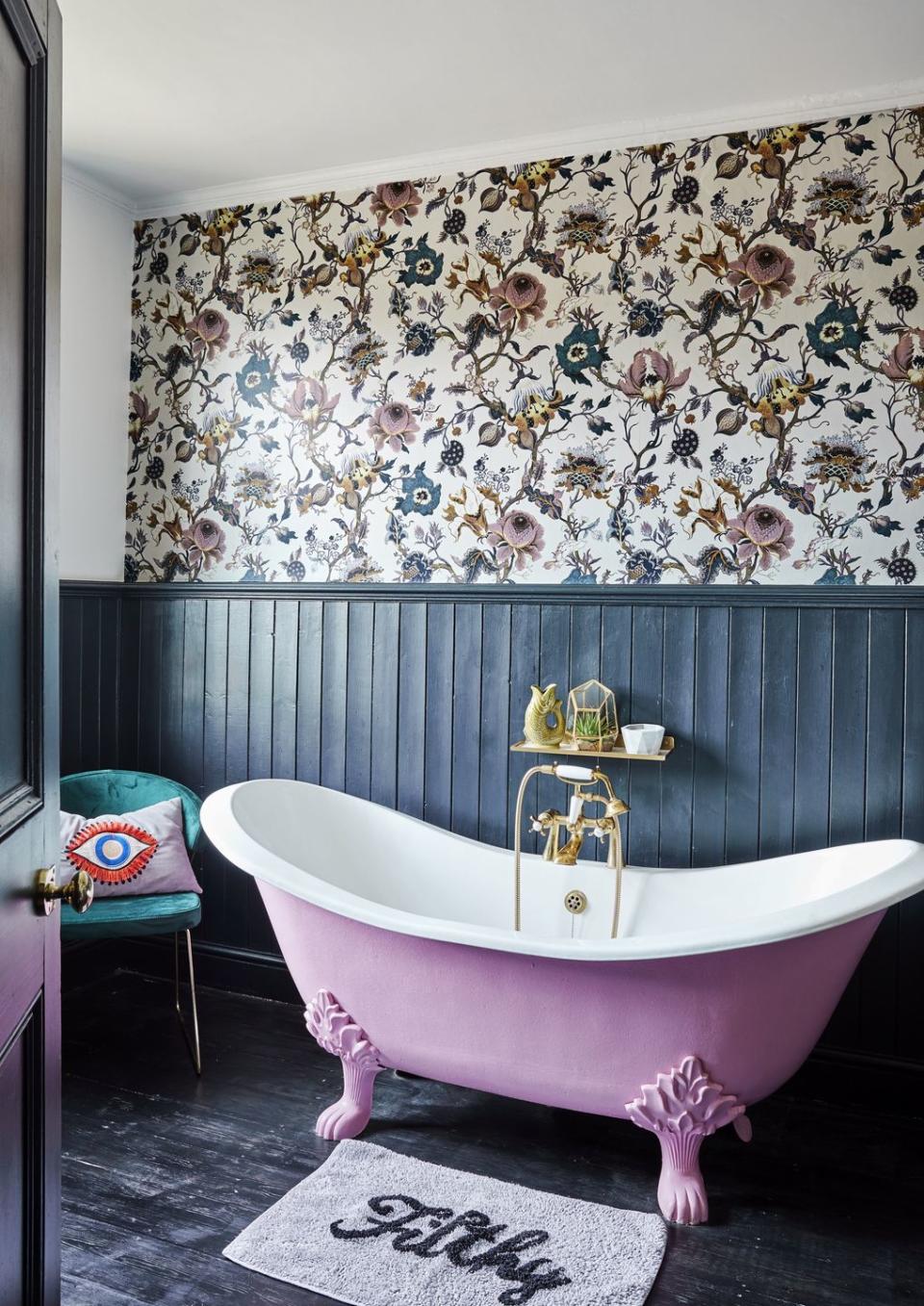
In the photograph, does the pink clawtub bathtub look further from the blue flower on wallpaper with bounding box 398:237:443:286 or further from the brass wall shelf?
the blue flower on wallpaper with bounding box 398:237:443:286

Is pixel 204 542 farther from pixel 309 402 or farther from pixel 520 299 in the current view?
pixel 520 299

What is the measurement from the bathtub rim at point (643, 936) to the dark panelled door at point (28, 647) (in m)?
0.98

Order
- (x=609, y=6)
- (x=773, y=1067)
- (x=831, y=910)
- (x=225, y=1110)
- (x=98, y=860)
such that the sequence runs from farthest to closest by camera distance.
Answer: (x=98, y=860), (x=225, y=1110), (x=609, y=6), (x=773, y=1067), (x=831, y=910)

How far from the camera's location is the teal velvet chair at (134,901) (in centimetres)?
263

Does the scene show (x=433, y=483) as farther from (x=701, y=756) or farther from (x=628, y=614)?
(x=701, y=756)

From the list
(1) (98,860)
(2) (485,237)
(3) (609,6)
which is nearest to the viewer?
(3) (609,6)

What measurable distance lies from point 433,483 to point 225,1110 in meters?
1.87

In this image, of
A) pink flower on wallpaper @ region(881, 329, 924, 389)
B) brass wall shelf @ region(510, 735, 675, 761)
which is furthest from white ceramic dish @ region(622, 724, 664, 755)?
pink flower on wallpaper @ region(881, 329, 924, 389)

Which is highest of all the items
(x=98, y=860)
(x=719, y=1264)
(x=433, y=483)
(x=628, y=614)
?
(x=433, y=483)

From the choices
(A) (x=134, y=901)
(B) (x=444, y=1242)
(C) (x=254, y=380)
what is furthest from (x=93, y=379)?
(B) (x=444, y=1242)

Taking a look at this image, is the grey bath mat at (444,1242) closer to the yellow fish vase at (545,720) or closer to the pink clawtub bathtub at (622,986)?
the pink clawtub bathtub at (622,986)

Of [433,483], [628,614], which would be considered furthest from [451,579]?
[628,614]

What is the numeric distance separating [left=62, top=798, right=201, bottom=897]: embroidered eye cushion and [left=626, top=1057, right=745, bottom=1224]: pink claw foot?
1.42 m

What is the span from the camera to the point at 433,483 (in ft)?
10.2
